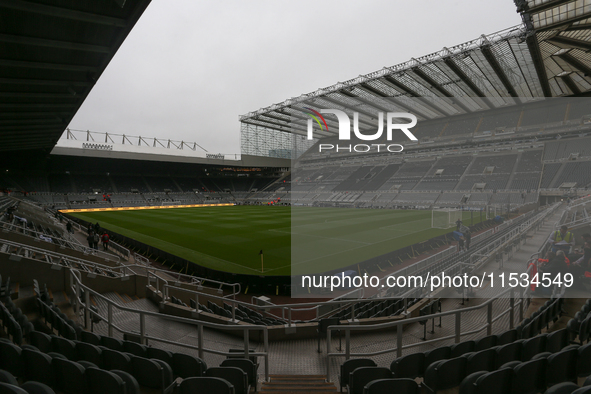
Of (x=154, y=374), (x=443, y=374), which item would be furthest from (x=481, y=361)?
(x=154, y=374)

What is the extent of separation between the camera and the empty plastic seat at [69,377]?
3207mm

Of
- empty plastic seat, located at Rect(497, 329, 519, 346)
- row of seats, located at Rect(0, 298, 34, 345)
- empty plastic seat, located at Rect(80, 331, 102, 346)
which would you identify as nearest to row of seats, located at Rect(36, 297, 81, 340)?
empty plastic seat, located at Rect(80, 331, 102, 346)

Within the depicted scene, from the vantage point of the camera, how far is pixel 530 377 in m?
3.34

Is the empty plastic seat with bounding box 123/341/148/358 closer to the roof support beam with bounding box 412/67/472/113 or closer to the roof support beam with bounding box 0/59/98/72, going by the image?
the roof support beam with bounding box 0/59/98/72

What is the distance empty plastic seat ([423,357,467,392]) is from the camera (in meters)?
3.52

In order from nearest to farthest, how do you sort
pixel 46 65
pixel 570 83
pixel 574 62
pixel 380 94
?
1. pixel 46 65
2. pixel 574 62
3. pixel 570 83
4. pixel 380 94

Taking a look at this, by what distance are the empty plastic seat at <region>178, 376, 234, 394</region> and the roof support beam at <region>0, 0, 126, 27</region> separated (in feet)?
24.2

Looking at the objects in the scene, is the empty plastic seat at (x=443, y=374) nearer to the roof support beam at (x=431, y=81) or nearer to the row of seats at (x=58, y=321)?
the row of seats at (x=58, y=321)

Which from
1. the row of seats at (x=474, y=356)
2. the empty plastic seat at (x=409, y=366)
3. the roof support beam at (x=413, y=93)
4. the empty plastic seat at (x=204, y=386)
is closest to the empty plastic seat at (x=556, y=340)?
the row of seats at (x=474, y=356)

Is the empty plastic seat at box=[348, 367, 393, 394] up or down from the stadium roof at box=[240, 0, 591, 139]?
down

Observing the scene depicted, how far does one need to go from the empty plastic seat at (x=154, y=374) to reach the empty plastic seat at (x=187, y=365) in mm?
258

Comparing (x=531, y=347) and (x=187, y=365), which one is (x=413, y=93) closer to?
(x=531, y=347)

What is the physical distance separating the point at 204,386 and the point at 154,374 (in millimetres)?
837

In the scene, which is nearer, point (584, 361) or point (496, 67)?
point (584, 361)
